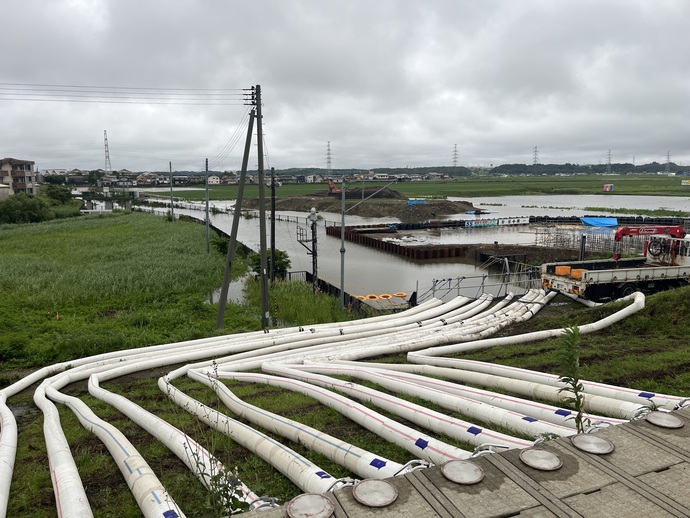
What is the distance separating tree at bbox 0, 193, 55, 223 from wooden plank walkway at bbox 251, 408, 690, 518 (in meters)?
81.0

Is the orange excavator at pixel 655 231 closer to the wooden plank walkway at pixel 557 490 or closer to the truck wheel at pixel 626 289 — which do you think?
the truck wheel at pixel 626 289

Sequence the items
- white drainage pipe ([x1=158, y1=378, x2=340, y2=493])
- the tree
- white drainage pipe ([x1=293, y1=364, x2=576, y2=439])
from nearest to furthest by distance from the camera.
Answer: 1. white drainage pipe ([x1=158, y1=378, x2=340, y2=493])
2. white drainage pipe ([x1=293, y1=364, x2=576, y2=439])
3. the tree

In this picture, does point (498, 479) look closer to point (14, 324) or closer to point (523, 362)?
point (523, 362)

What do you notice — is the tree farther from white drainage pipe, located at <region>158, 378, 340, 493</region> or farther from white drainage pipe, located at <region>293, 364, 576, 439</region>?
white drainage pipe, located at <region>158, 378, 340, 493</region>

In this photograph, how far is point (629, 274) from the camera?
2212 cm

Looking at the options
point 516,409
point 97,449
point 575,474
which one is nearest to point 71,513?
point 97,449

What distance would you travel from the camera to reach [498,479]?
4234mm

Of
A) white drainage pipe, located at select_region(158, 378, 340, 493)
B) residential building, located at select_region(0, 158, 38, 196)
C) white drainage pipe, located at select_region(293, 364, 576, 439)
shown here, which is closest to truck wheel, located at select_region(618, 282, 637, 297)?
white drainage pipe, located at select_region(293, 364, 576, 439)

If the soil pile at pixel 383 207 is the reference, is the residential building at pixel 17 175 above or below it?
above

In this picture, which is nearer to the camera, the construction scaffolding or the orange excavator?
the orange excavator

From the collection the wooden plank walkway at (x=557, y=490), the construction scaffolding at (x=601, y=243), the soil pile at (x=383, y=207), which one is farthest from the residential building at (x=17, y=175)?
the wooden plank walkway at (x=557, y=490)

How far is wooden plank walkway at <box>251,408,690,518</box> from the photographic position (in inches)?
151

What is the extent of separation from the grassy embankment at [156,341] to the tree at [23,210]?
38.8 meters

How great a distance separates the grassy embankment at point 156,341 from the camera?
21.6 ft
